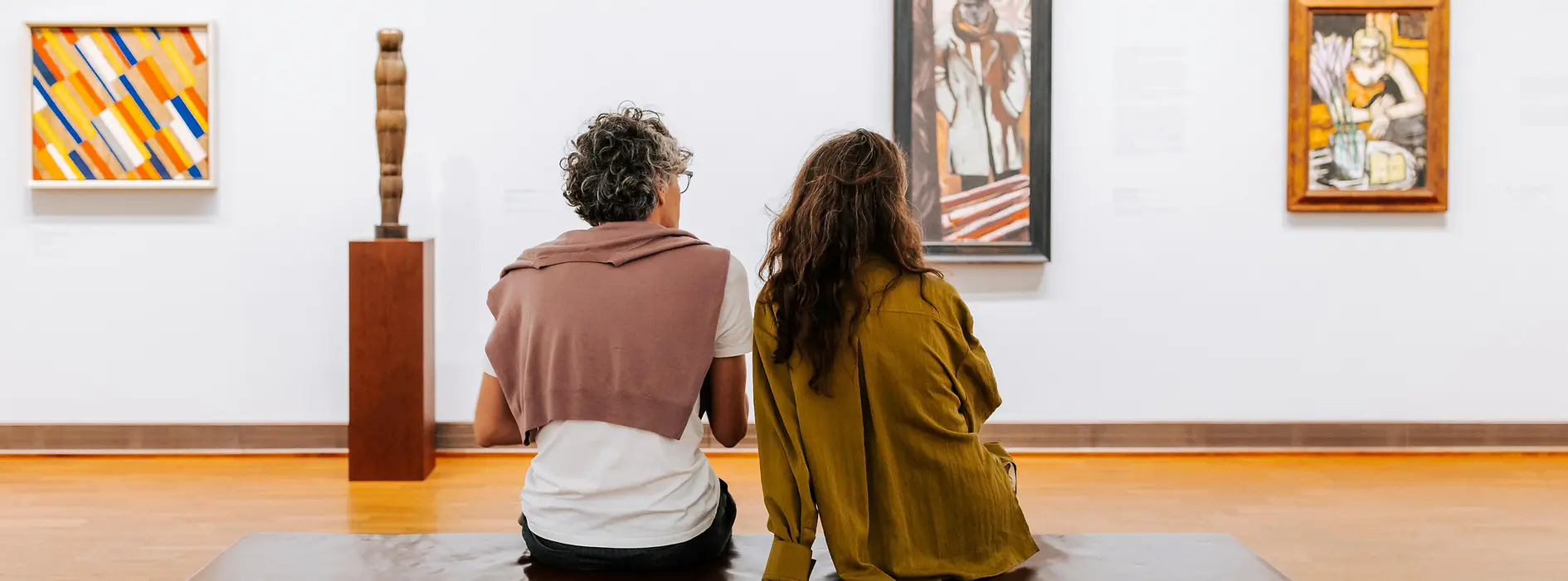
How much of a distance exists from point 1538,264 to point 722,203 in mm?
3223

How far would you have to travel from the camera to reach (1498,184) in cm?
454

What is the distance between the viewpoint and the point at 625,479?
2.11 m

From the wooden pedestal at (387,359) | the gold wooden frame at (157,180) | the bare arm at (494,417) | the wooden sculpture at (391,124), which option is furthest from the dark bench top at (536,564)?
the gold wooden frame at (157,180)

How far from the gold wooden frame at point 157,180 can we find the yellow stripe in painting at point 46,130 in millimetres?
28

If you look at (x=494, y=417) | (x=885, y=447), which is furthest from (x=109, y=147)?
(x=885, y=447)

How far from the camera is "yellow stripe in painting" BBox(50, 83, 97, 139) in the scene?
14.5 ft

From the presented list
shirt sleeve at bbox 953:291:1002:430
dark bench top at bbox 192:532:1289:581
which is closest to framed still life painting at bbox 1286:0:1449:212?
dark bench top at bbox 192:532:1289:581

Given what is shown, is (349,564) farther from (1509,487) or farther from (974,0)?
(1509,487)

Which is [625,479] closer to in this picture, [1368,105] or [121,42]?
[121,42]

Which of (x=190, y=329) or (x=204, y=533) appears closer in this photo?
(x=204, y=533)

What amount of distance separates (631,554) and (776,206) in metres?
2.56

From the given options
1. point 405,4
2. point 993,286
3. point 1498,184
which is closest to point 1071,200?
point 993,286

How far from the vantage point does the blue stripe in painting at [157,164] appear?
4.45m

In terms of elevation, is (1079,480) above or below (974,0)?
below
